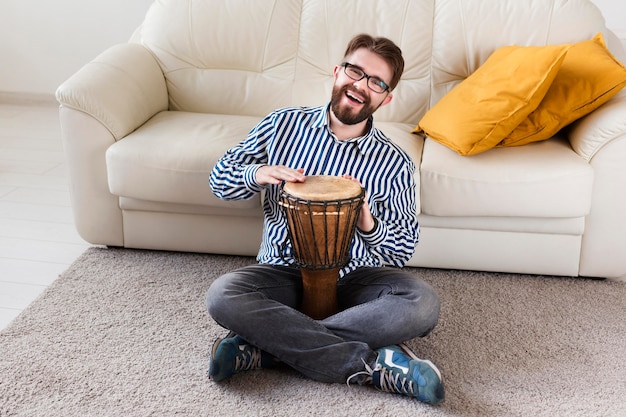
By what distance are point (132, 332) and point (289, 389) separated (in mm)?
552

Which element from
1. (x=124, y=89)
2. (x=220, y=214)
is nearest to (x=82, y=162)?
(x=124, y=89)

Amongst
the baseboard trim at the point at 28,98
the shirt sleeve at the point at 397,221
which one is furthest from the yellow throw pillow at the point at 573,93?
the baseboard trim at the point at 28,98

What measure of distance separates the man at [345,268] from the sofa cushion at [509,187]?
342 mm

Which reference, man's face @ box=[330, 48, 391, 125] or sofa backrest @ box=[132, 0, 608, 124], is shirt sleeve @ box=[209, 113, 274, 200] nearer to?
man's face @ box=[330, 48, 391, 125]

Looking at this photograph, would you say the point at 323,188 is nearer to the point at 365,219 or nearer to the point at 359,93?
the point at 365,219

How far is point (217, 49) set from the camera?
3203 millimetres

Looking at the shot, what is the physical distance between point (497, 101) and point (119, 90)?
1.36 metres

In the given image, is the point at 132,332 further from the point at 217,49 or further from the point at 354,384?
the point at 217,49

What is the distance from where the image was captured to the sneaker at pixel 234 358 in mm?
2047

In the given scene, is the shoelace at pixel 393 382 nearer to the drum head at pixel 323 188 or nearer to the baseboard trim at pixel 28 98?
the drum head at pixel 323 188

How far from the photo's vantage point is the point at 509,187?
2605mm

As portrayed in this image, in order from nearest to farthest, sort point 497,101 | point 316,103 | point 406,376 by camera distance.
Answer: point 406,376 < point 497,101 < point 316,103

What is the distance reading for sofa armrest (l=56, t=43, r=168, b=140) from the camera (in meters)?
2.73

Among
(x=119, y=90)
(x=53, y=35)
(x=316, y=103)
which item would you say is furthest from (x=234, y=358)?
(x=53, y=35)
